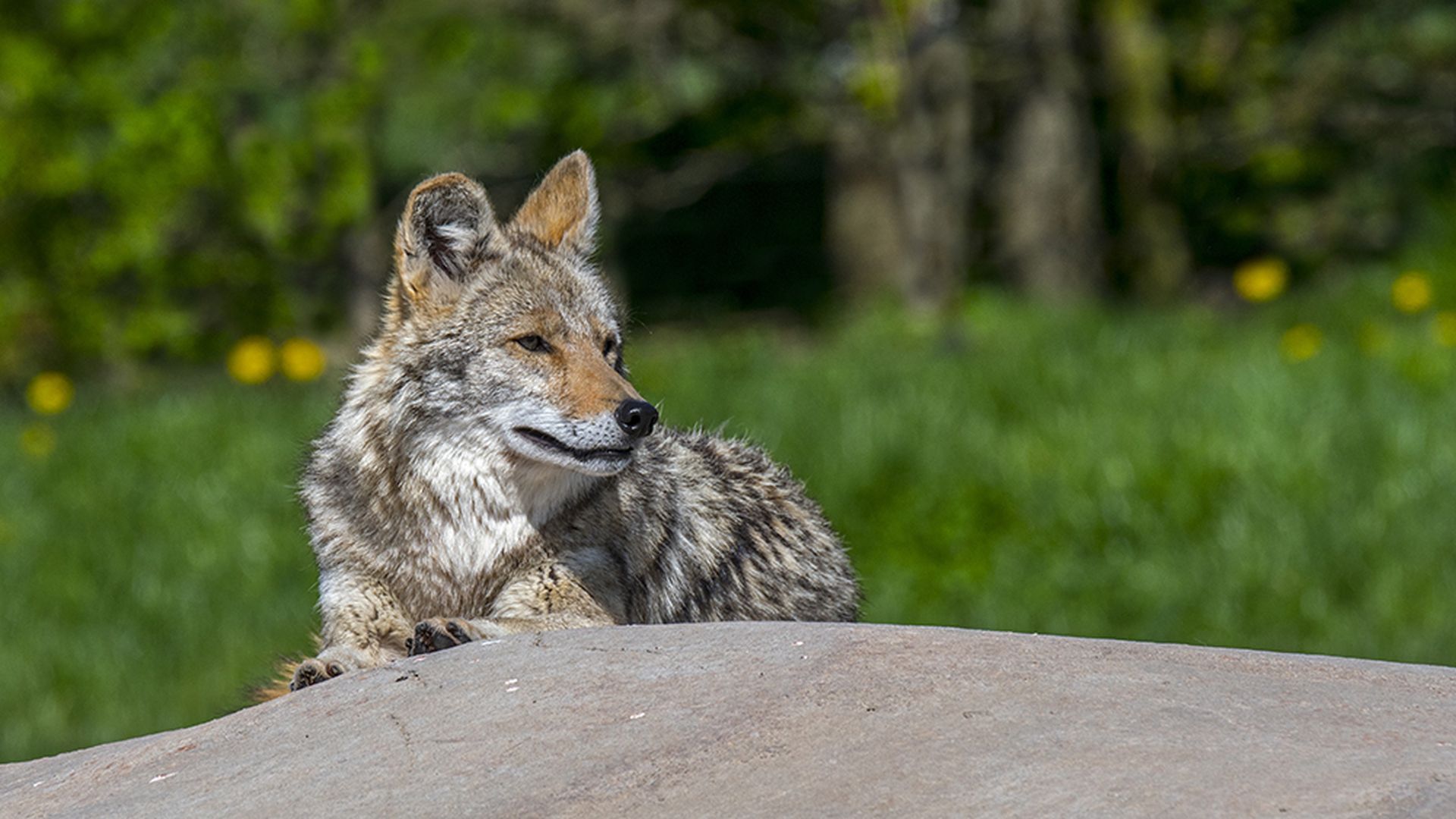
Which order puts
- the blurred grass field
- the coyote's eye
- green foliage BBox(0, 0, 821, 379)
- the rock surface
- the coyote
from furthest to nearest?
green foliage BBox(0, 0, 821, 379), the blurred grass field, the coyote's eye, the coyote, the rock surface

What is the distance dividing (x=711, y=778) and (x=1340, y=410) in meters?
6.47

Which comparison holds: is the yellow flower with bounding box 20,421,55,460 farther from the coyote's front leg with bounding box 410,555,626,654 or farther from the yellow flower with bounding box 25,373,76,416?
the coyote's front leg with bounding box 410,555,626,654

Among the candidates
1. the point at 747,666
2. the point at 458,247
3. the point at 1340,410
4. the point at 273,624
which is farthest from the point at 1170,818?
the point at 1340,410

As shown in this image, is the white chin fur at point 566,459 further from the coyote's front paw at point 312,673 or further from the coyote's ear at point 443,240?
the coyote's front paw at point 312,673

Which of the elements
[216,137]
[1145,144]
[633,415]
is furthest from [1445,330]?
[216,137]

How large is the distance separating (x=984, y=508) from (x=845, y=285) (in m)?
7.03

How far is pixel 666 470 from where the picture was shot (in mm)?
4750

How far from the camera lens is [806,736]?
10.9 ft

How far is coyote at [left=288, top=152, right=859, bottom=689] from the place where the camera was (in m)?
4.28

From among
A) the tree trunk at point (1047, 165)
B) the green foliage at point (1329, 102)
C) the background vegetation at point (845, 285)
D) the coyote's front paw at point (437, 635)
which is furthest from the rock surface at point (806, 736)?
the green foliage at point (1329, 102)

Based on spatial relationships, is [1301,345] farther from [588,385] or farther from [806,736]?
[806,736]

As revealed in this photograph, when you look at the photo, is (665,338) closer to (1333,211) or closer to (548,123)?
(548,123)

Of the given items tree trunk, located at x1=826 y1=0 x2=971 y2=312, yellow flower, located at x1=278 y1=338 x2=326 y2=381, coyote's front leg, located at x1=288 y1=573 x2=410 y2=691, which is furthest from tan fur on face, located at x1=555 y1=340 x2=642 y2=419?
tree trunk, located at x1=826 y1=0 x2=971 y2=312

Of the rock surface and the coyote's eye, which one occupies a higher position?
the coyote's eye
